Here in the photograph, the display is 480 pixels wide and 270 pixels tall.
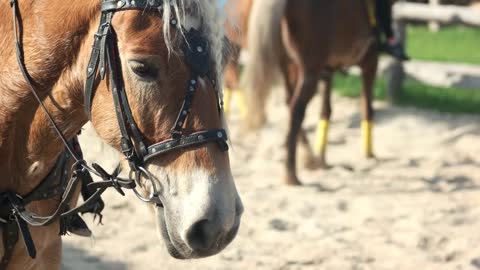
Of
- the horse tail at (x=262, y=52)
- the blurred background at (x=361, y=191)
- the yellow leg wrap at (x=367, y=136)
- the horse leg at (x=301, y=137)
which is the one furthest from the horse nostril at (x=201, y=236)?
the yellow leg wrap at (x=367, y=136)

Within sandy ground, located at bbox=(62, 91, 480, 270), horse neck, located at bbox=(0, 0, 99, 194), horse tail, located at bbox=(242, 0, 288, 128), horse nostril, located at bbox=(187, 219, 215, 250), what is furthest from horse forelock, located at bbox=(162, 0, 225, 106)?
horse tail, located at bbox=(242, 0, 288, 128)

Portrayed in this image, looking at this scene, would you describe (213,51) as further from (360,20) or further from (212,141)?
(360,20)

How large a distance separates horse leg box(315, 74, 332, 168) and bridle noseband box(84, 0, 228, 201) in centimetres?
459

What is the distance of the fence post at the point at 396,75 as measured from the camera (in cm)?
862

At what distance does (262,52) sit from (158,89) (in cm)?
398

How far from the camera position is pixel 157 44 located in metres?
2.10

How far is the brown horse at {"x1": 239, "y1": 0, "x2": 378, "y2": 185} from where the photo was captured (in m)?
5.99

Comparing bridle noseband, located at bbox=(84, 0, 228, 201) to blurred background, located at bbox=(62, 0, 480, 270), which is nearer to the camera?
bridle noseband, located at bbox=(84, 0, 228, 201)

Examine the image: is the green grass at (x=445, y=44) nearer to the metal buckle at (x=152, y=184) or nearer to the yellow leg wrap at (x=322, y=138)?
the yellow leg wrap at (x=322, y=138)

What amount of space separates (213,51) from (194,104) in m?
0.16

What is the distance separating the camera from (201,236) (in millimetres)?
2045

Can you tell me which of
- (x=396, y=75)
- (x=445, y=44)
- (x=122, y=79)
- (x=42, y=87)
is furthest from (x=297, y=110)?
(x=445, y=44)

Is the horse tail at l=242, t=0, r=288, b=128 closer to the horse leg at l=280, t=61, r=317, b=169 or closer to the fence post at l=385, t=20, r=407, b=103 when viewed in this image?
the horse leg at l=280, t=61, r=317, b=169

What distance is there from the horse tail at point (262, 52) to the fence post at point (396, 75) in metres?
2.78
